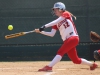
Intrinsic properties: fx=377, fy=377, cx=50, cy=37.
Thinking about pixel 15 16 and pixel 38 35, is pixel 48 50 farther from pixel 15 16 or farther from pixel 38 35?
pixel 15 16

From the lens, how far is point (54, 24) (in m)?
8.32

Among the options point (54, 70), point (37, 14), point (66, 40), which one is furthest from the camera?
point (37, 14)

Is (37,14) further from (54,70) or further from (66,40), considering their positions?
(66,40)

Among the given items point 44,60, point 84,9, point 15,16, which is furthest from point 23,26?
point 84,9

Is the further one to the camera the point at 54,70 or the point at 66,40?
the point at 54,70

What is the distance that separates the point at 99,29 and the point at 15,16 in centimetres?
287

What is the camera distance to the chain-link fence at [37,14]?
12680mm

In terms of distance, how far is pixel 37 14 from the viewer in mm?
12695

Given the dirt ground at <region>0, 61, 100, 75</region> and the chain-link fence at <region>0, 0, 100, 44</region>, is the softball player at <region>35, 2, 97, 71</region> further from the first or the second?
the chain-link fence at <region>0, 0, 100, 44</region>

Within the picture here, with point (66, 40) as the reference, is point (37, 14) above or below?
below

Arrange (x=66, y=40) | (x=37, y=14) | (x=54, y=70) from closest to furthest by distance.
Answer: (x=66, y=40) < (x=54, y=70) < (x=37, y=14)

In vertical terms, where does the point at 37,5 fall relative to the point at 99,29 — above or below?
above

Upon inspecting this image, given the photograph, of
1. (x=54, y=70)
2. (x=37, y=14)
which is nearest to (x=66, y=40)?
(x=54, y=70)

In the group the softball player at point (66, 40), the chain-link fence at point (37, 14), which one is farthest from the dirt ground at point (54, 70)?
the chain-link fence at point (37, 14)
